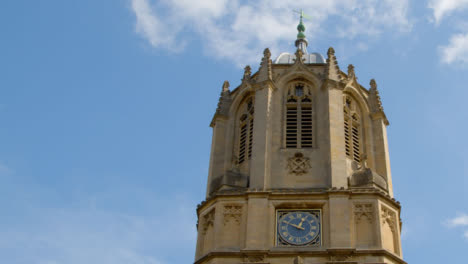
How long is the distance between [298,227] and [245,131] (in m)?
7.42

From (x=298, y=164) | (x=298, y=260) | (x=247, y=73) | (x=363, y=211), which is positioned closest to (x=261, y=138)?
(x=298, y=164)

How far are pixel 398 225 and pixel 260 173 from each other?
20.6 ft

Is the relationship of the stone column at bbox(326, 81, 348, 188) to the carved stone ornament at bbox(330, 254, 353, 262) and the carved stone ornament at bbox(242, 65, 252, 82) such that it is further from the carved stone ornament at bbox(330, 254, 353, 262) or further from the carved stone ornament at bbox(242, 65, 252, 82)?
the carved stone ornament at bbox(242, 65, 252, 82)

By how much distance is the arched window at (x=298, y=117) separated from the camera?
1515 inches

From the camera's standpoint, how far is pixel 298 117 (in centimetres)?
3956

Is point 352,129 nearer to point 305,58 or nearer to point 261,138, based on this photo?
point 261,138

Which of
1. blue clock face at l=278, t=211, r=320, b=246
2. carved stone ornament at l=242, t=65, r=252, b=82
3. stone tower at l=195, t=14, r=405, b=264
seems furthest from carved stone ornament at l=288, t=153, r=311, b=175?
carved stone ornament at l=242, t=65, r=252, b=82

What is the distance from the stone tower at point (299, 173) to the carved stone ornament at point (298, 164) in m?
0.04

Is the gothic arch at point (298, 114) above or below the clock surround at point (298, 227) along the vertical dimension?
above

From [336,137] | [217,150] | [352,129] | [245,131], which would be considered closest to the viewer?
[336,137]

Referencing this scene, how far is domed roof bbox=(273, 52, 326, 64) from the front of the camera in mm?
43688

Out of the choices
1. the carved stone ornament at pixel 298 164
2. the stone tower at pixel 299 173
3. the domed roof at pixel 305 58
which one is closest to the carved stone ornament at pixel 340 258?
the stone tower at pixel 299 173

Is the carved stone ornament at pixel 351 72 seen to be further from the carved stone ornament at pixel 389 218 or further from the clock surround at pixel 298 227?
the clock surround at pixel 298 227

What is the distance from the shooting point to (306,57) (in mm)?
44219
